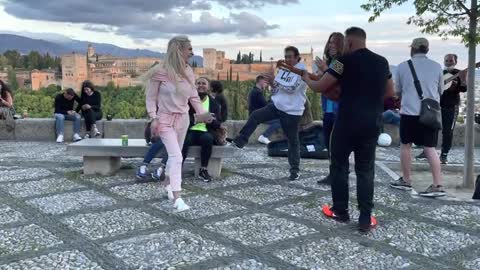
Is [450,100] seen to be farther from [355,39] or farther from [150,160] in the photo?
[150,160]

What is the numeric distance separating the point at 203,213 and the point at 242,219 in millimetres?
433

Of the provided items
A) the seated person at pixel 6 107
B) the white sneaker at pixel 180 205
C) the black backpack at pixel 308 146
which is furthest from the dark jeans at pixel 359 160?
the seated person at pixel 6 107

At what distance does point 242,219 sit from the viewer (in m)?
5.12

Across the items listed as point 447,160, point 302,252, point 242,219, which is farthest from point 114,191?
point 447,160

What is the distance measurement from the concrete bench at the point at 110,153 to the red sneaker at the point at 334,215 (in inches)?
76.9

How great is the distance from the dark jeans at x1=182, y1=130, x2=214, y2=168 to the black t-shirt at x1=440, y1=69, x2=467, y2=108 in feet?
12.4

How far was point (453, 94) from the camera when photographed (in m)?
8.17

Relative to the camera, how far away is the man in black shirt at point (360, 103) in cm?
453

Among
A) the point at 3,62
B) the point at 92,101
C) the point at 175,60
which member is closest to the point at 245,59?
the point at 3,62

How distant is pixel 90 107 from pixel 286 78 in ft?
18.3

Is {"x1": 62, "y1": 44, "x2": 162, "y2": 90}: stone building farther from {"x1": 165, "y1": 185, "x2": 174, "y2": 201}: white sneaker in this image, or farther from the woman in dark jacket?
{"x1": 165, "y1": 185, "x2": 174, "y2": 201}: white sneaker

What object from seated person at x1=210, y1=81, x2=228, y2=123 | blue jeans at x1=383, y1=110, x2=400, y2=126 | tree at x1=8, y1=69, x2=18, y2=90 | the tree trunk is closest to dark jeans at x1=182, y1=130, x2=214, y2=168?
seated person at x1=210, y1=81, x2=228, y2=123

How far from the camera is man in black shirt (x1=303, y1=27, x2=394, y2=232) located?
453cm

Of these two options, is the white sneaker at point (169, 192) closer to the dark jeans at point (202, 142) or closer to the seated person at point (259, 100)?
the dark jeans at point (202, 142)
